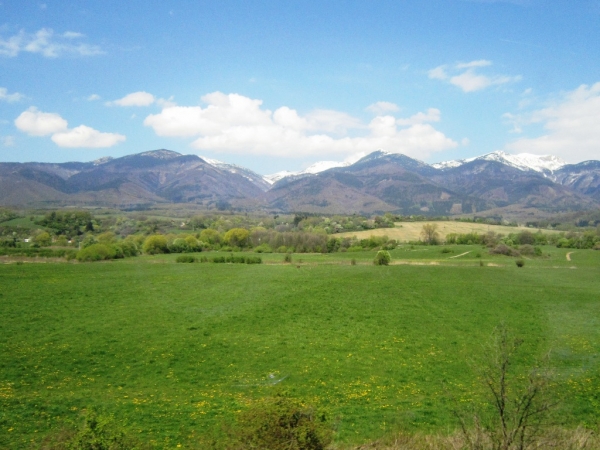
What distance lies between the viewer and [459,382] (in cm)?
2059

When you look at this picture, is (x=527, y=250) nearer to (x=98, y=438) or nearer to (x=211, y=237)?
(x=211, y=237)

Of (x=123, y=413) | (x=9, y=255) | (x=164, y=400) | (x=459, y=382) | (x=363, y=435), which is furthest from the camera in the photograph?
(x=9, y=255)

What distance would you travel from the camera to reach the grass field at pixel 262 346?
1661cm

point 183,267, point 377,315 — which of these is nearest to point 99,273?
point 183,267

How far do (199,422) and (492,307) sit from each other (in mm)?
31220

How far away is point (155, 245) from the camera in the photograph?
89.7 m

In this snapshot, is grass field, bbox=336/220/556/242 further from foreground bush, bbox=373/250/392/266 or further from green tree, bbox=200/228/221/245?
A: foreground bush, bbox=373/250/392/266

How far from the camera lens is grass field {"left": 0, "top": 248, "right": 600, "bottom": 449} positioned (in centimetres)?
1661

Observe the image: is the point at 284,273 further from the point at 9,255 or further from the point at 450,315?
the point at 9,255

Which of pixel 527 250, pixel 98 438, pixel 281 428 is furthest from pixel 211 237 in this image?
pixel 98 438

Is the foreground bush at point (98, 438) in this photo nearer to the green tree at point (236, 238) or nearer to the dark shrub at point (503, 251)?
the dark shrub at point (503, 251)

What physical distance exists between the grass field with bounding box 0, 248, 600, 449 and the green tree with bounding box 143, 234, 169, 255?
118 feet

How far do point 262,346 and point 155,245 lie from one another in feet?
229

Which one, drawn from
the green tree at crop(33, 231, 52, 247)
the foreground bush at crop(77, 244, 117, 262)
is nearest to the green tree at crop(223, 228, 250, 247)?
the foreground bush at crop(77, 244, 117, 262)
